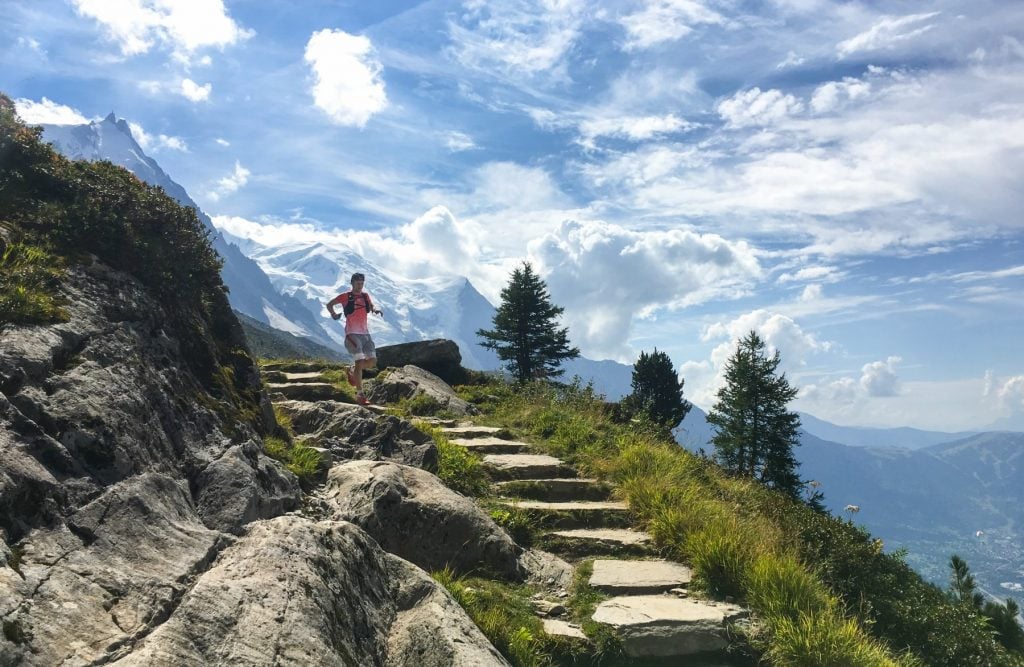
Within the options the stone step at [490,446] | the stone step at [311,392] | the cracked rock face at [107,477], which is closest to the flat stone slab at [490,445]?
the stone step at [490,446]

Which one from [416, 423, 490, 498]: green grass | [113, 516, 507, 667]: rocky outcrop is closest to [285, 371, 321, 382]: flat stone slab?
[416, 423, 490, 498]: green grass

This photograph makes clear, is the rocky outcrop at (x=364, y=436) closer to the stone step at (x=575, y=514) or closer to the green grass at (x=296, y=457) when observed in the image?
the green grass at (x=296, y=457)

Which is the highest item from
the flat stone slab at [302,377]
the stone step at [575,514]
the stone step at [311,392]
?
Answer: the flat stone slab at [302,377]

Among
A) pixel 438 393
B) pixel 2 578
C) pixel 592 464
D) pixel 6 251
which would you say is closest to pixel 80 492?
pixel 2 578

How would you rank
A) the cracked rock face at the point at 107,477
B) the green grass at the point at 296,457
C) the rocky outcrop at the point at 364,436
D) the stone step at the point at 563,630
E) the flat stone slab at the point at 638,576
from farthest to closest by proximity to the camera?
the rocky outcrop at the point at 364,436, the flat stone slab at the point at 638,576, the green grass at the point at 296,457, the stone step at the point at 563,630, the cracked rock face at the point at 107,477

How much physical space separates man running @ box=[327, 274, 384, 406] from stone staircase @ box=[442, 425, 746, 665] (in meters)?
2.83

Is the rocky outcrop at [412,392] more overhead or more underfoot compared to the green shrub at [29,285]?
more underfoot

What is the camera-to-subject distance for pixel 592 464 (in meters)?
11.5

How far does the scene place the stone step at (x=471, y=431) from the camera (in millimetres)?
13414

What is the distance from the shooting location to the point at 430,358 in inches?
908

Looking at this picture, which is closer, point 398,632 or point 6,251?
point 398,632

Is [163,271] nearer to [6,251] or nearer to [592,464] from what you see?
[6,251]

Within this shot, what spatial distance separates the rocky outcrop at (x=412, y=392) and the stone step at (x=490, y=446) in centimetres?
289

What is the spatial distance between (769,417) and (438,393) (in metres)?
28.5
